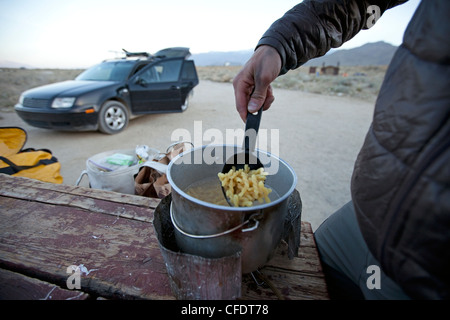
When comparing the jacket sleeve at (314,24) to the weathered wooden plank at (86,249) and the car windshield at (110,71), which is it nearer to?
the weathered wooden plank at (86,249)

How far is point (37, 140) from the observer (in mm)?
5453

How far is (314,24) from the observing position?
1320 mm

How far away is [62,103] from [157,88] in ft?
7.96

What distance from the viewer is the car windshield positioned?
20.5ft

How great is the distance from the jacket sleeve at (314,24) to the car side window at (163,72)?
19.5 ft

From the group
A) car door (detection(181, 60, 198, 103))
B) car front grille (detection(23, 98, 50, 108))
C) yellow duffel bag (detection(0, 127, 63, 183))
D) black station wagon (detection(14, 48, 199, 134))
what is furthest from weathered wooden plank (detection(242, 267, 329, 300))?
car door (detection(181, 60, 198, 103))

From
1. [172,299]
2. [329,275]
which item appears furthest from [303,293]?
[172,299]

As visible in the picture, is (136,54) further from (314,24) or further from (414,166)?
(414,166)

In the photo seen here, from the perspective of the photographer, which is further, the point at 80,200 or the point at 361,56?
the point at 361,56

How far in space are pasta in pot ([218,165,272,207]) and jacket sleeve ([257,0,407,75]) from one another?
0.76 m

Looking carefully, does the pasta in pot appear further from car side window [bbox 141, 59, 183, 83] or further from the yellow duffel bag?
car side window [bbox 141, 59, 183, 83]

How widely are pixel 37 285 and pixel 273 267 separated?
1.16 m

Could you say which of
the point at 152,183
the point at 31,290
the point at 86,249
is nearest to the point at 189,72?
the point at 152,183
